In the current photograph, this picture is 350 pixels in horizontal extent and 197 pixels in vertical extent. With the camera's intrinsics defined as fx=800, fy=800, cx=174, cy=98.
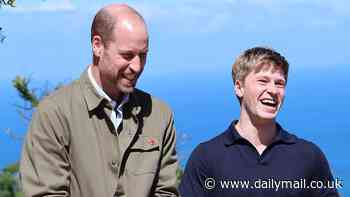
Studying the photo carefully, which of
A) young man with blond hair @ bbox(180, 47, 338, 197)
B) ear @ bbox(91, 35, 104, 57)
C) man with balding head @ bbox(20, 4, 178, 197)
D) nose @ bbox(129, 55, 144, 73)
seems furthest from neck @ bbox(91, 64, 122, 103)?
young man with blond hair @ bbox(180, 47, 338, 197)

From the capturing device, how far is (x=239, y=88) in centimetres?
448

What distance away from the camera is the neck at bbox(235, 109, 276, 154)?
4.40 meters

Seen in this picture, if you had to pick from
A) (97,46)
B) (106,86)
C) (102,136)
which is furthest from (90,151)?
(97,46)

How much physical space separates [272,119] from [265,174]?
0.99 ft

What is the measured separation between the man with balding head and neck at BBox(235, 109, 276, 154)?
1.93 ft

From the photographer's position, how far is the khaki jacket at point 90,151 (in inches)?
150

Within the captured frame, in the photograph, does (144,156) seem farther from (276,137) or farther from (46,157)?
(276,137)

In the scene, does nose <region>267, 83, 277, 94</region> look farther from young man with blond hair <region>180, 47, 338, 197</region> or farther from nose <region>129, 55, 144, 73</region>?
nose <region>129, 55, 144, 73</region>

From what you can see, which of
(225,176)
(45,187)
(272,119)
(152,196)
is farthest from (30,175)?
(272,119)

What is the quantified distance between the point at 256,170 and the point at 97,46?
1.18m

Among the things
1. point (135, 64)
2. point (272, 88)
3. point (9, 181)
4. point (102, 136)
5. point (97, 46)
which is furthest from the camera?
point (9, 181)

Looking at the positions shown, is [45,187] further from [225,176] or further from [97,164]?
[225,176]

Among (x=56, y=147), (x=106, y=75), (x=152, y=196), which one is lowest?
(x=152, y=196)

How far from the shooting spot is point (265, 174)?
14.3 feet
